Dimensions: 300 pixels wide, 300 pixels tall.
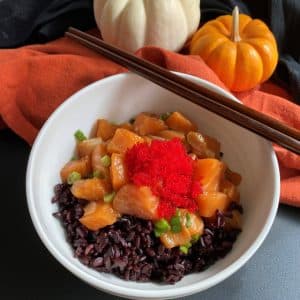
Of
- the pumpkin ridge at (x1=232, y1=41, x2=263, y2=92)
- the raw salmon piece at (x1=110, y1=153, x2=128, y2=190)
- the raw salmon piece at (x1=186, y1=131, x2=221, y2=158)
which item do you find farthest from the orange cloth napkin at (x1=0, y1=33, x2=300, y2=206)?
the raw salmon piece at (x1=110, y1=153, x2=128, y2=190)

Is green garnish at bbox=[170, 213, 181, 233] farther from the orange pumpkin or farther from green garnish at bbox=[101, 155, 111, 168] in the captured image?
the orange pumpkin

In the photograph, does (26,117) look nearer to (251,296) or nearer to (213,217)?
(213,217)

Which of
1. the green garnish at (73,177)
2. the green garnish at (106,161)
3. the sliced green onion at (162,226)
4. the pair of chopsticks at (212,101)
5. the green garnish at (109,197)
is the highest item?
the pair of chopsticks at (212,101)

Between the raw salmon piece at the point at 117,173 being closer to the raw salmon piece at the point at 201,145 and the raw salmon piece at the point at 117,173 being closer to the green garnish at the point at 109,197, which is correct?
the green garnish at the point at 109,197

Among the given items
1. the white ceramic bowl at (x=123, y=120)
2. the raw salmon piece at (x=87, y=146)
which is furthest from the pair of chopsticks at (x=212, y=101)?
the raw salmon piece at (x=87, y=146)

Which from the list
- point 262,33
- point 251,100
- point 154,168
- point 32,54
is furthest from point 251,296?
point 32,54

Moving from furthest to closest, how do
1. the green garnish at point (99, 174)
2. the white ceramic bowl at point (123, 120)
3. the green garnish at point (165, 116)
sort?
the green garnish at point (165, 116) < the green garnish at point (99, 174) < the white ceramic bowl at point (123, 120)
